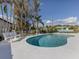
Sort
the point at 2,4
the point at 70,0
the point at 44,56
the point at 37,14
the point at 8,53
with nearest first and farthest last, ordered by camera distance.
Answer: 1. the point at 8,53
2. the point at 44,56
3. the point at 2,4
4. the point at 70,0
5. the point at 37,14

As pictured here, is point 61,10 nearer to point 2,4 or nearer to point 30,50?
point 2,4

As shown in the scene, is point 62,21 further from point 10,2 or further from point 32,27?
point 10,2

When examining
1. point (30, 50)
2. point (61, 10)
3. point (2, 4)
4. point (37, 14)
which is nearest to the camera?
point (30, 50)

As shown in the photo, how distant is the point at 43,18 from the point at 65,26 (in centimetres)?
681

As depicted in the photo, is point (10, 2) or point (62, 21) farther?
point (62, 21)

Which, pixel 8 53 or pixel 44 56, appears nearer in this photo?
pixel 8 53

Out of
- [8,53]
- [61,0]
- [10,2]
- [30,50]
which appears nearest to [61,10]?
[61,0]

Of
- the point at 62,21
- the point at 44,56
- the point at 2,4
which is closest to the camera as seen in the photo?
the point at 44,56

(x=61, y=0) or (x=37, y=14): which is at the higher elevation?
(x=61, y=0)

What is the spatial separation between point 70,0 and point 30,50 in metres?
22.4

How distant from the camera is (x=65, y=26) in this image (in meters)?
38.8

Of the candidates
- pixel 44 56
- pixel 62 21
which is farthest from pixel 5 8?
pixel 44 56

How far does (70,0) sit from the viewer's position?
2966 cm

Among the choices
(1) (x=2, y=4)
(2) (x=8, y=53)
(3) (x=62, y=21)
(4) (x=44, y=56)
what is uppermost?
(1) (x=2, y=4)
